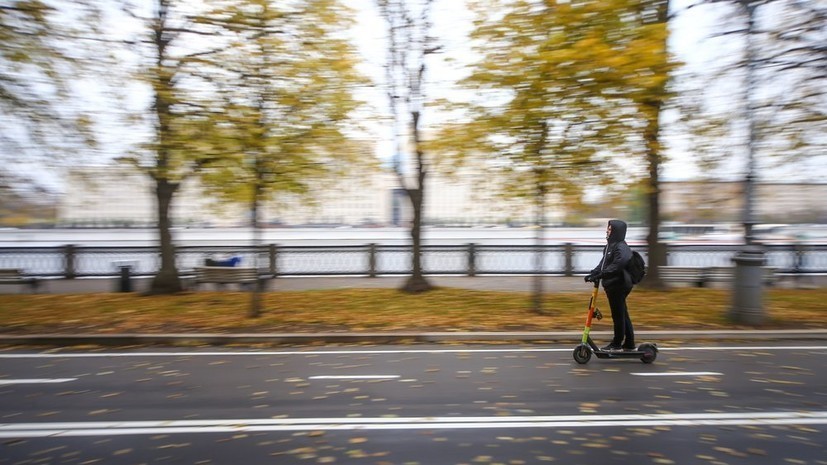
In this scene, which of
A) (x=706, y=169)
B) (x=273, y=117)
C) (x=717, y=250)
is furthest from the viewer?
(x=717, y=250)

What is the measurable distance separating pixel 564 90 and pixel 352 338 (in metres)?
5.49

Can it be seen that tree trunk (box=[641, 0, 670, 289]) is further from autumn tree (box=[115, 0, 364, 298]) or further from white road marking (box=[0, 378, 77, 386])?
white road marking (box=[0, 378, 77, 386])

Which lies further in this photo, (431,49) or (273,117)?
(431,49)

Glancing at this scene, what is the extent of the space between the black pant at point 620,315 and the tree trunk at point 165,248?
421 inches

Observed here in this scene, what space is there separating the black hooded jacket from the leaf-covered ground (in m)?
2.45

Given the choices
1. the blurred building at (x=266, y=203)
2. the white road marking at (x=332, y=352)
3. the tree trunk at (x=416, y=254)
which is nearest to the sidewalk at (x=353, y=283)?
the tree trunk at (x=416, y=254)

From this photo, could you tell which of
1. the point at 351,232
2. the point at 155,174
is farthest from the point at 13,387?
the point at 351,232

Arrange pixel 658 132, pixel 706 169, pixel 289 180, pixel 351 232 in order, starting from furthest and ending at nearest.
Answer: pixel 351 232
pixel 706 169
pixel 658 132
pixel 289 180

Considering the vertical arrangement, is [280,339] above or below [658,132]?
below

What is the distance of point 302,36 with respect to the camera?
33.8ft

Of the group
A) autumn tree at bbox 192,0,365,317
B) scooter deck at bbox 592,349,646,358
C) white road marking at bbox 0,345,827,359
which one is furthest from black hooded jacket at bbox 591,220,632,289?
autumn tree at bbox 192,0,365,317

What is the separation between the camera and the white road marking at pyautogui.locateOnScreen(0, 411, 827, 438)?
15.2 ft

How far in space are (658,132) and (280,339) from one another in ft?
28.9

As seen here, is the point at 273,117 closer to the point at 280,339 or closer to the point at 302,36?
the point at 302,36
